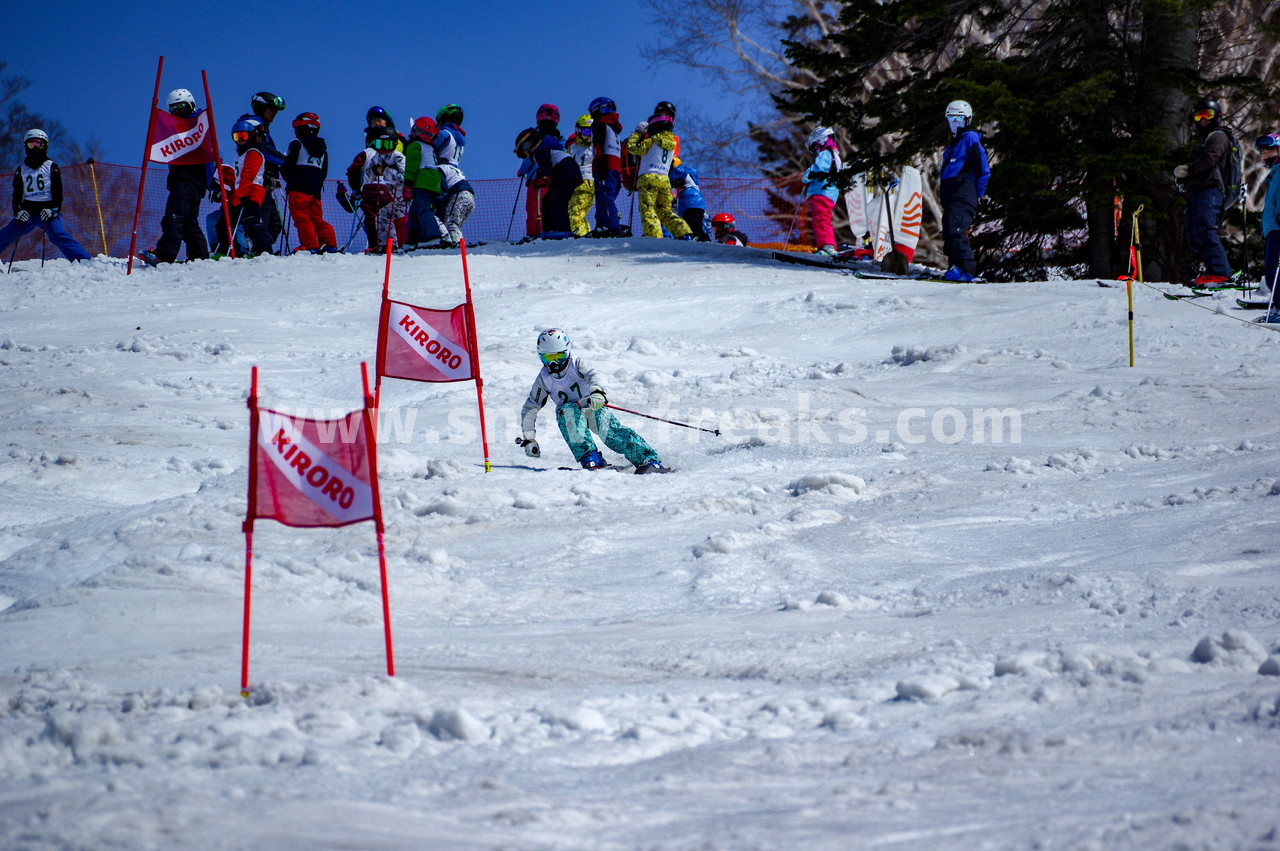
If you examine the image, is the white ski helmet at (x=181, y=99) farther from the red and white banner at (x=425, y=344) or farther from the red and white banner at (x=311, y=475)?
the red and white banner at (x=311, y=475)

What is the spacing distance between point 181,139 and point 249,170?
92 cm

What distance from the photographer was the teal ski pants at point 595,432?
24.7ft

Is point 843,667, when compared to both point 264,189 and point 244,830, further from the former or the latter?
point 264,189

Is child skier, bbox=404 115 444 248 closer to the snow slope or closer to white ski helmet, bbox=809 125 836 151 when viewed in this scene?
the snow slope

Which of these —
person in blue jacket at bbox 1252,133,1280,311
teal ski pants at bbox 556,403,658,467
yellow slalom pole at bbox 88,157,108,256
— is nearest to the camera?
teal ski pants at bbox 556,403,658,467

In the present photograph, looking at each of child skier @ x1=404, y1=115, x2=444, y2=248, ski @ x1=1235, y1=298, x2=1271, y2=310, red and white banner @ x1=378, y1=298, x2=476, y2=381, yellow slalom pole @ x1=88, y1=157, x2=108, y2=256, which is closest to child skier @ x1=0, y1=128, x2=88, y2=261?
yellow slalom pole @ x1=88, y1=157, x2=108, y2=256

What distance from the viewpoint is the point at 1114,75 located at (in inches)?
578

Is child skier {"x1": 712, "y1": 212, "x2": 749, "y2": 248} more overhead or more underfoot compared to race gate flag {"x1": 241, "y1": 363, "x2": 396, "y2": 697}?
more overhead

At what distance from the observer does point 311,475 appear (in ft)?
12.4

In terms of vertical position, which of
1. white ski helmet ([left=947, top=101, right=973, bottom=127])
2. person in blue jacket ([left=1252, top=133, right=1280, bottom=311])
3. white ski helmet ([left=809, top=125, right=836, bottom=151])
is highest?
white ski helmet ([left=809, top=125, right=836, bottom=151])

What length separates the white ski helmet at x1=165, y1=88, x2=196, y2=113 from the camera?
46.9ft

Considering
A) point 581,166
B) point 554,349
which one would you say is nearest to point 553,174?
point 581,166

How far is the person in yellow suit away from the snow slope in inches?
168

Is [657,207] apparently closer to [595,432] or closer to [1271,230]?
[1271,230]
